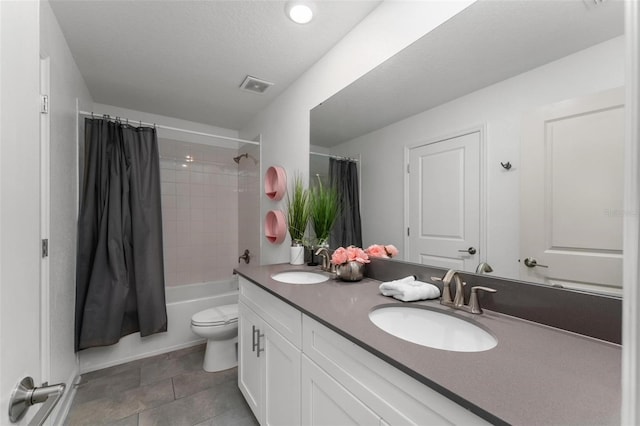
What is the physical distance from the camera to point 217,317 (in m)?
2.15

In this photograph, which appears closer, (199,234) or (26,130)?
(26,130)

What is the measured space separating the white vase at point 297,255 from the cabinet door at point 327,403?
3.23 ft

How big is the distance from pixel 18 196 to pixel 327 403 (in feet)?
3.15

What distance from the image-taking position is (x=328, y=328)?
2.93ft

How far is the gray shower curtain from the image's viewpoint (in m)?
2.01

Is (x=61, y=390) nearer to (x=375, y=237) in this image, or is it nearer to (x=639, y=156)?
(x=639, y=156)

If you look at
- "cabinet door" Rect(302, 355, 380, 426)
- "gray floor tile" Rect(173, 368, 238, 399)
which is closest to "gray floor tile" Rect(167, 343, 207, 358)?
"gray floor tile" Rect(173, 368, 238, 399)

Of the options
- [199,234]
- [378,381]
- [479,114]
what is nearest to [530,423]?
[378,381]

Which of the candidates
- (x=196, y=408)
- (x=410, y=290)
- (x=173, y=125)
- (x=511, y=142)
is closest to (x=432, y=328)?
(x=410, y=290)

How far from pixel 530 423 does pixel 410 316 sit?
22.8 inches

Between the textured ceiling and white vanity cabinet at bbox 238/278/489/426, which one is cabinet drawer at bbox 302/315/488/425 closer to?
white vanity cabinet at bbox 238/278/489/426

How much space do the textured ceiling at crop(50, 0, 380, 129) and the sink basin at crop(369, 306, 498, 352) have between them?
5.14 ft

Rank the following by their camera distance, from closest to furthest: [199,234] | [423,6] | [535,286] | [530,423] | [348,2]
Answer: [530,423]
[535,286]
[423,6]
[348,2]
[199,234]

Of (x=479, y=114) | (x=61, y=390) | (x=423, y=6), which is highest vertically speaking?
(x=423, y=6)
